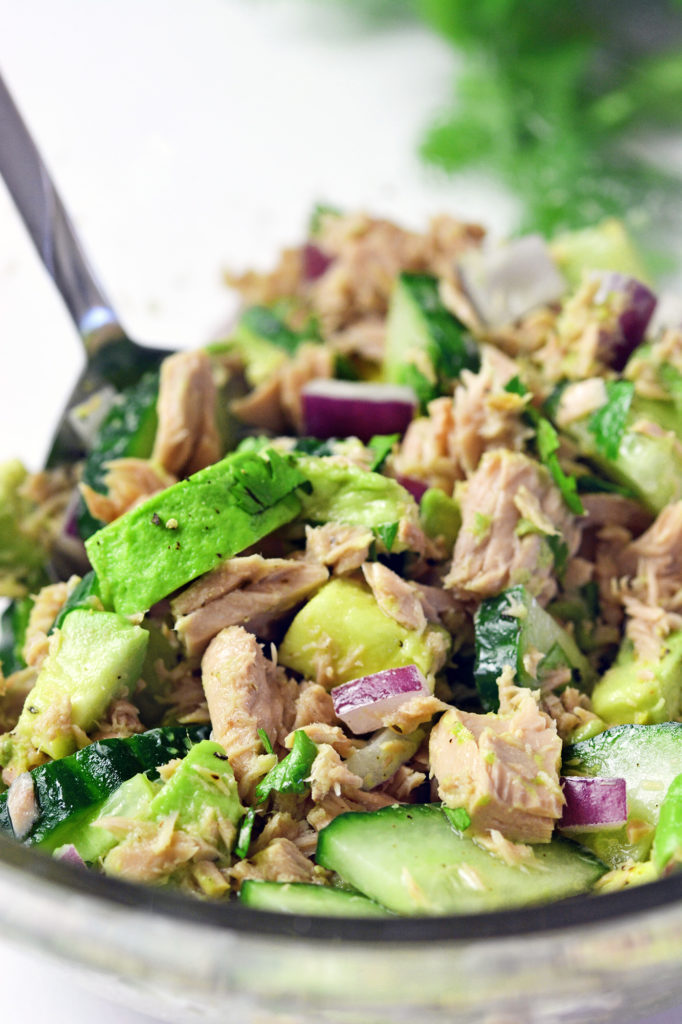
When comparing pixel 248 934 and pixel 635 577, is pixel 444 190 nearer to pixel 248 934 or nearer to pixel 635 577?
pixel 635 577

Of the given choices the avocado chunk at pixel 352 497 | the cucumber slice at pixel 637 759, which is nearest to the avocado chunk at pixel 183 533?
the avocado chunk at pixel 352 497

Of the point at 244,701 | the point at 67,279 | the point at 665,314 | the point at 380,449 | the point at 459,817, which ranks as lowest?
the point at 459,817

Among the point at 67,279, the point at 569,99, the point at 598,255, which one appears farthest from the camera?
the point at 569,99

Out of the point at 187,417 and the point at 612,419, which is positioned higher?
the point at 187,417

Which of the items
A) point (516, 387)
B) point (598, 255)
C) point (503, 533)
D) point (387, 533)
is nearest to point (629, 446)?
point (516, 387)

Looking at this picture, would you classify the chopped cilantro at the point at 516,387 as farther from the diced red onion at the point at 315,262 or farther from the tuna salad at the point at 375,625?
the diced red onion at the point at 315,262

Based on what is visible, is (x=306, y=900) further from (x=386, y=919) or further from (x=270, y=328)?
(x=270, y=328)

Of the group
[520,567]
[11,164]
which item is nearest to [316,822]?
[520,567]
